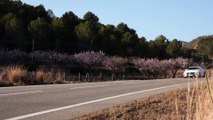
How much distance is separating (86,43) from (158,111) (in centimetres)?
6494

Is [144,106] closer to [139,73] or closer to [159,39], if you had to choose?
[139,73]

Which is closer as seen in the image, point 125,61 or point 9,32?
point 125,61

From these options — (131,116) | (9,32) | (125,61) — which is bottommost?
(131,116)

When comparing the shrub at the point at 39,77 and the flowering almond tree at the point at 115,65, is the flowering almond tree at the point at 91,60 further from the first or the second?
the shrub at the point at 39,77

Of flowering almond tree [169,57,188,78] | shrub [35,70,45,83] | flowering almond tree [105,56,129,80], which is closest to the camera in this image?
shrub [35,70,45,83]

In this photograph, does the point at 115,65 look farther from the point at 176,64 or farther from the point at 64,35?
the point at 64,35

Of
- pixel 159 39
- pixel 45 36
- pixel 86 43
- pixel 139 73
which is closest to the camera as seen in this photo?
pixel 139 73

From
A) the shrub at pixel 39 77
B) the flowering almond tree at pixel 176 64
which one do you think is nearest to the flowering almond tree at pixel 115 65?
the flowering almond tree at pixel 176 64

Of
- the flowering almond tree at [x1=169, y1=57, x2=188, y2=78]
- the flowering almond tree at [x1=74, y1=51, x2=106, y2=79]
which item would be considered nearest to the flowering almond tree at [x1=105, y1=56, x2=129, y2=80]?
the flowering almond tree at [x1=74, y1=51, x2=106, y2=79]

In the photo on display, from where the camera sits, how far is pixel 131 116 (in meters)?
11.9

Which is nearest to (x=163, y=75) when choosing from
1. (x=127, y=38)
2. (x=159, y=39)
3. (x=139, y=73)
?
(x=139, y=73)

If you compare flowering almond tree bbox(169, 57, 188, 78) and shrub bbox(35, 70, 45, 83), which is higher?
flowering almond tree bbox(169, 57, 188, 78)

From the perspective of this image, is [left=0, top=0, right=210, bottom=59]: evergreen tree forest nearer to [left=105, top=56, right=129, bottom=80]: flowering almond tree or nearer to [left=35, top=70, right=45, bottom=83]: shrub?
[left=105, top=56, right=129, bottom=80]: flowering almond tree

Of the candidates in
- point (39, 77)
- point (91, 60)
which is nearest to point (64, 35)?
point (91, 60)
